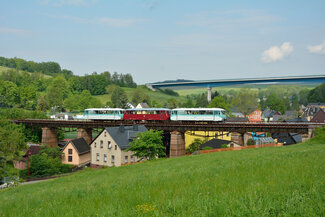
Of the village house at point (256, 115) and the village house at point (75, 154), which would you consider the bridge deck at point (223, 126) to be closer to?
the village house at point (75, 154)

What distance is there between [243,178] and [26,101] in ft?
495

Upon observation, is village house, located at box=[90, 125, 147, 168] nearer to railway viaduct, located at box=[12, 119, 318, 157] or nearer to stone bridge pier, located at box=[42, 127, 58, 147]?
railway viaduct, located at box=[12, 119, 318, 157]

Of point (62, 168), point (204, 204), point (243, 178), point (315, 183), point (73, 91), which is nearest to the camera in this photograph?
point (204, 204)

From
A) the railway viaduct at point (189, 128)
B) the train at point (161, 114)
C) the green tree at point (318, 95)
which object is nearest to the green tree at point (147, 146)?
the railway viaduct at point (189, 128)

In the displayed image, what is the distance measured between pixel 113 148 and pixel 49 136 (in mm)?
29734

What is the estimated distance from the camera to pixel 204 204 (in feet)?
19.8

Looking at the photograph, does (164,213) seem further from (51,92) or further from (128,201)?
(51,92)

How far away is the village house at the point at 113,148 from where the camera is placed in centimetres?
4824

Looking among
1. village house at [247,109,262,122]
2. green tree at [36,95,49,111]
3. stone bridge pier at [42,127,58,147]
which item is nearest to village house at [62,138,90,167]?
stone bridge pier at [42,127,58,147]

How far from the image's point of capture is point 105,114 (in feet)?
224

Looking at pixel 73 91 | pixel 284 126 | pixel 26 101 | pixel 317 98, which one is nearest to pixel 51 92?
pixel 26 101

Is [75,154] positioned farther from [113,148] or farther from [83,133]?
[83,133]

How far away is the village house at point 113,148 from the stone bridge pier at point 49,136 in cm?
2387

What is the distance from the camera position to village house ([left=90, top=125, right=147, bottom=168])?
48237 millimetres
